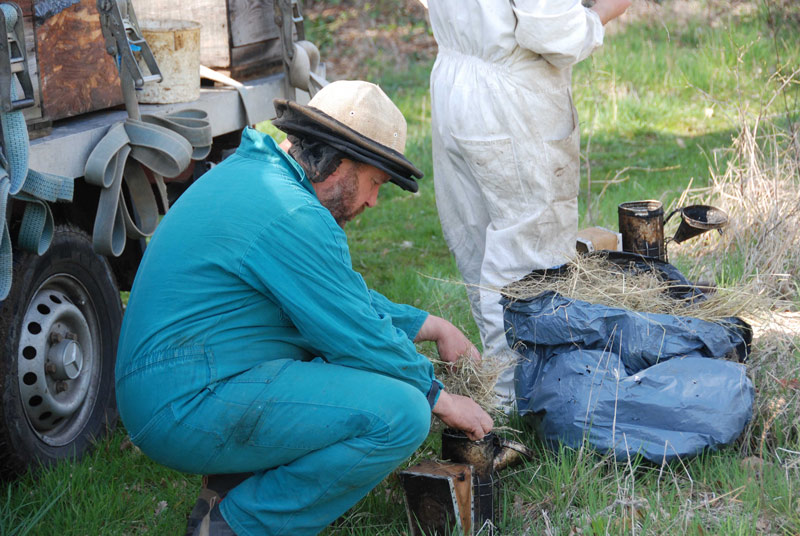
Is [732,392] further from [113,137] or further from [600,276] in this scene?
[113,137]

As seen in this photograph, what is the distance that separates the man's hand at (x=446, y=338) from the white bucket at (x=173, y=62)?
172 cm

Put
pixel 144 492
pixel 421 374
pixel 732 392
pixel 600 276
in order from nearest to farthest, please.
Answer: pixel 421 374 < pixel 732 392 < pixel 144 492 < pixel 600 276

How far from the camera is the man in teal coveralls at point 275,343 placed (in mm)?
2516

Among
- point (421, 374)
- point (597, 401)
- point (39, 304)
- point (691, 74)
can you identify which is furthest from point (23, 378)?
point (691, 74)

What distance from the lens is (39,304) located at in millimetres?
3359

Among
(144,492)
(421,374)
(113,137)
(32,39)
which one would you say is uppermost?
(32,39)

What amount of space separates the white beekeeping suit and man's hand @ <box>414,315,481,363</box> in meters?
0.32

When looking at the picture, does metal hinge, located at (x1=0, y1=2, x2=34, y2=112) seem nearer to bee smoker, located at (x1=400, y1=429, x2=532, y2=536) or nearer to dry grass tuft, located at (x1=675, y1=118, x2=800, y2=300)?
bee smoker, located at (x1=400, y1=429, x2=532, y2=536)

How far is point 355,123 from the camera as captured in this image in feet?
8.93

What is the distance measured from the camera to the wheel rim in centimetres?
329

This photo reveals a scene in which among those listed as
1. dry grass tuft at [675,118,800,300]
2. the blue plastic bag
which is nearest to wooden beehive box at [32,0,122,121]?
the blue plastic bag

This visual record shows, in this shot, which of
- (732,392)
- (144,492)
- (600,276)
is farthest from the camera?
(600,276)

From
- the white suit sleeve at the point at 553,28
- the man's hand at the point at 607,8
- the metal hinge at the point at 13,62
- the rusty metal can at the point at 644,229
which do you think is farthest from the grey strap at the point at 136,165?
the rusty metal can at the point at 644,229

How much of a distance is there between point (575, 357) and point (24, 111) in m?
2.16
